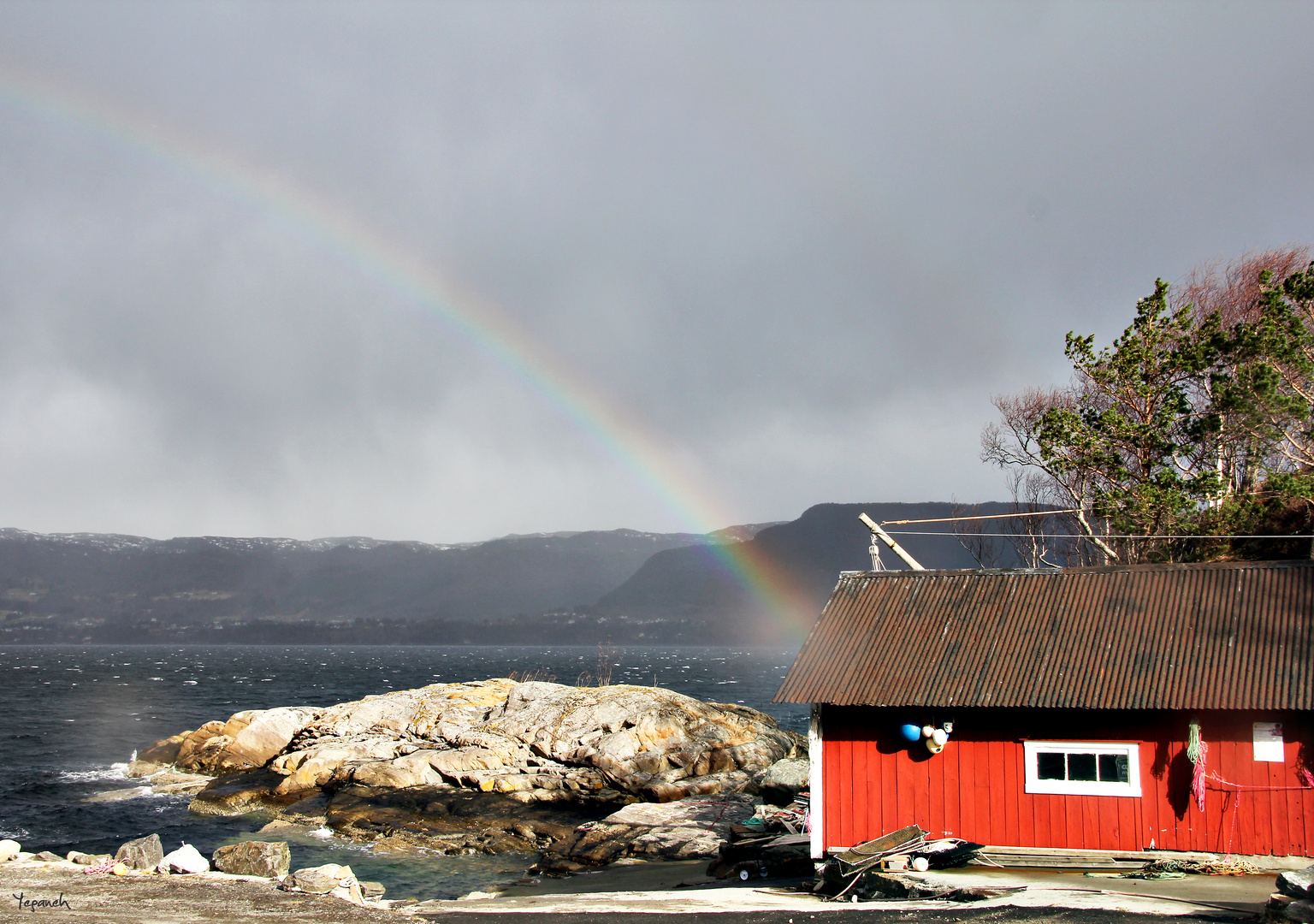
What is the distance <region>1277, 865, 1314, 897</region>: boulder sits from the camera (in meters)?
12.2

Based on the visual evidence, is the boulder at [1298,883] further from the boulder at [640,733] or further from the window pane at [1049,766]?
the boulder at [640,733]

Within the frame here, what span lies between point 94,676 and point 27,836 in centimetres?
10411

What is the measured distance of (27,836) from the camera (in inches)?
1195

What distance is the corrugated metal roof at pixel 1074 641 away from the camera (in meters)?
16.7

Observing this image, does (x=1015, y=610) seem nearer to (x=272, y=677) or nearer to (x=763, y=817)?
(x=763, y=817)

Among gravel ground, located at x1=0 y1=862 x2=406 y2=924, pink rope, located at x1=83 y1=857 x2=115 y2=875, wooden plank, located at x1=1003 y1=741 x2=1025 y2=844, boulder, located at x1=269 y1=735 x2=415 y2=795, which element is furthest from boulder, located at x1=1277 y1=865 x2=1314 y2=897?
boulder, located at x1=269 y1=735 x2=415 y2=795

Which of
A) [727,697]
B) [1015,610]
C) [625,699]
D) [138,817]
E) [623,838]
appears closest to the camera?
[1015,610]

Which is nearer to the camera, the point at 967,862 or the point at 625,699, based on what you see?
the point at 967,862

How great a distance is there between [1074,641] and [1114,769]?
2.34 metres

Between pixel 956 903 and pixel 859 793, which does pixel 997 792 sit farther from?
pixel 956 903

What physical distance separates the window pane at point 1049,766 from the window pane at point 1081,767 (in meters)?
0.14

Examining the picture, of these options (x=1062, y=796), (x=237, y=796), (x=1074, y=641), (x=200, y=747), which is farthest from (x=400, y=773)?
(x=1074, y=641)

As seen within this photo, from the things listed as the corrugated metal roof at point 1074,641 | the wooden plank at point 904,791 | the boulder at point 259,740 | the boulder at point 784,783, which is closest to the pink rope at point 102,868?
the corrugated metal roof at point 1074,641

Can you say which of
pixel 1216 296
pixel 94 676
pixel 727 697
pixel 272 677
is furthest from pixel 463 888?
pixel 94 676
